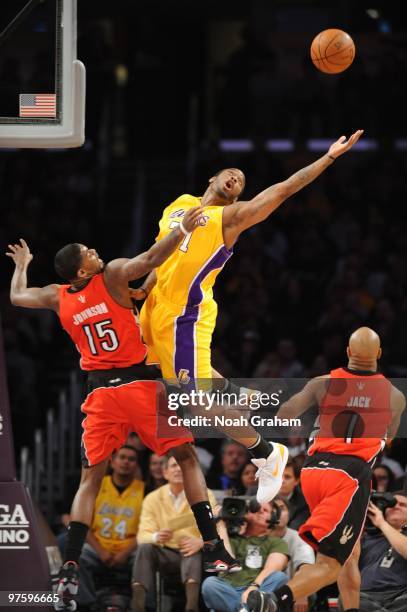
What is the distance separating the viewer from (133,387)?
9062 millimetres

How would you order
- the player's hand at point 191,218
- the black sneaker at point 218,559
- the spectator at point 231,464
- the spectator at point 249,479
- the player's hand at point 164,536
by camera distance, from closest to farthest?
the player's hand at point 191,218 → the black sneaker at point 218,559 → the player's hand at point 164,536 → the spectator at point 249,479 → the spectator at point 231,464

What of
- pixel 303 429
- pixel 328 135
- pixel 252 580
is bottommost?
pixel 252 580

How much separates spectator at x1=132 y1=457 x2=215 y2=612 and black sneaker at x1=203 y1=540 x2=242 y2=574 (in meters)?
1.63

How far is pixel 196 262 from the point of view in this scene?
9133 millimetres

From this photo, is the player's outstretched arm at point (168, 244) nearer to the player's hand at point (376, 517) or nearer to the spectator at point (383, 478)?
the player's hand at point (376, 517)

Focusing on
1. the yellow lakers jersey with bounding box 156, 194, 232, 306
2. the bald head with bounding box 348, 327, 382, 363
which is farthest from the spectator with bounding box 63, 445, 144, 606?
the bald head with bounding box 348, 327, 382, 363

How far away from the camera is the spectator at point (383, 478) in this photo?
1127cm

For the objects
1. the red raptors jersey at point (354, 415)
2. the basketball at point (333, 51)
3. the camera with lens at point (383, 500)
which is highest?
the basketball at point (333, 51)

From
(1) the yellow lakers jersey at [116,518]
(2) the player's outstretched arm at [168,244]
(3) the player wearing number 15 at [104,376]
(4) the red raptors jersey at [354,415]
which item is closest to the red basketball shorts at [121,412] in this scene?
(3) the player wearing number 15 at [104,376]

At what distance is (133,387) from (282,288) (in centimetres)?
596

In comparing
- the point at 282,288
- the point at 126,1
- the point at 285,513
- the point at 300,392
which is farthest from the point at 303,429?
the point at 126,1

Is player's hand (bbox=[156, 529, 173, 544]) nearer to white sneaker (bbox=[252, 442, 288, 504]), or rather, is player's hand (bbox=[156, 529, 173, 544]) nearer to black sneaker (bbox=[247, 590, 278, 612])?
white sneaker (bbox=[252, 442, 288, 504])

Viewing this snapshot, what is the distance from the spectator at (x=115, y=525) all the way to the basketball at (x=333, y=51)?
402cm

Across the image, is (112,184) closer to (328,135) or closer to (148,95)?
(148,95)
